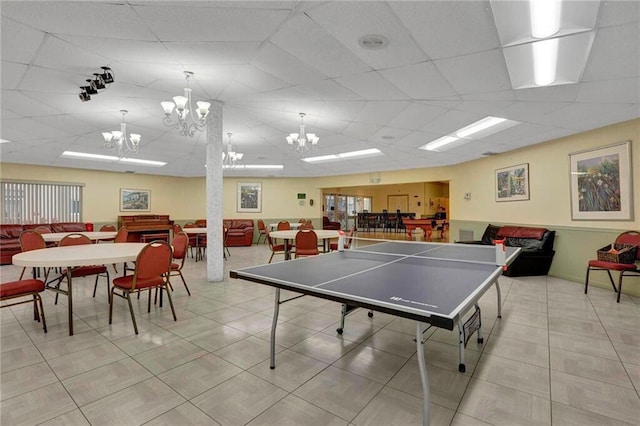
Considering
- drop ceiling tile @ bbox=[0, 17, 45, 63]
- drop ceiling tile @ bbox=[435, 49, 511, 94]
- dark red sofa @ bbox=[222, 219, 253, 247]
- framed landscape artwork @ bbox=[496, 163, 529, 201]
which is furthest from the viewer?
dark red sofa @ bbox=[222, 219, 253, 247]

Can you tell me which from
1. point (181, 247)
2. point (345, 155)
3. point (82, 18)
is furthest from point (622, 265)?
point (82, 18)

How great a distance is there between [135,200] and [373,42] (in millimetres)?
10980

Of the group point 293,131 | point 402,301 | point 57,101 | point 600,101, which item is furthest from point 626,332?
point 57,101

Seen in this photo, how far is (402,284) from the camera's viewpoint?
1957 mm

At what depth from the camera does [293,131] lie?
589cm

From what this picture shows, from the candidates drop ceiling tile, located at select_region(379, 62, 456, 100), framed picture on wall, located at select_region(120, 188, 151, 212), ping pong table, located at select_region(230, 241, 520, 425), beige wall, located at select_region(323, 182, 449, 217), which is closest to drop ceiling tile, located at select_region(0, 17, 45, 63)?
ping pong table, located at select_region(230, 241, 520, 425)

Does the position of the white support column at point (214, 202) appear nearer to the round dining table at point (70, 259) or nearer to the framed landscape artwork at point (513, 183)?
the round dining table at point (70, 259)

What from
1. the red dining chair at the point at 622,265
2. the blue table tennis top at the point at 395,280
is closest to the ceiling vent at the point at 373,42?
the blue table tennis top at the point at 395,280

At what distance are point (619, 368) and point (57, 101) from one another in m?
7.04

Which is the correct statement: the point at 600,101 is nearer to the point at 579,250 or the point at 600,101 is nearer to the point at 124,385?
the point at 579,250

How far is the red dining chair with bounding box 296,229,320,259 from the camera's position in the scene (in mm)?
5332

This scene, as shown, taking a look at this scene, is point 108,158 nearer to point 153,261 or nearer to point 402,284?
point 153,261

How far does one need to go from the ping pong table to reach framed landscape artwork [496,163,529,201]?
4.85 metres

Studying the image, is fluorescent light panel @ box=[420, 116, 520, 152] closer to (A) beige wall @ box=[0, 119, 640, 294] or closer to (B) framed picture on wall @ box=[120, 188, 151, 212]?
(A) beige wall @ box=[0, 119, 640, 294]
